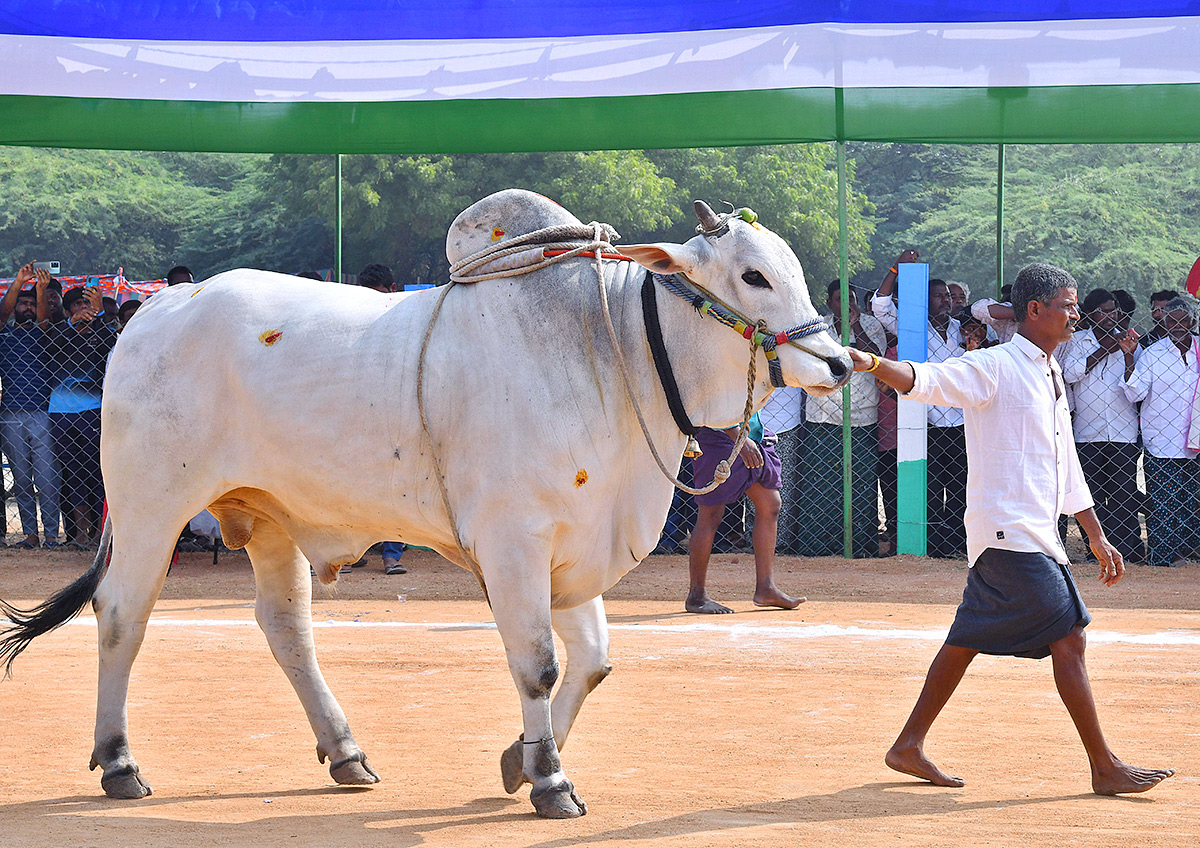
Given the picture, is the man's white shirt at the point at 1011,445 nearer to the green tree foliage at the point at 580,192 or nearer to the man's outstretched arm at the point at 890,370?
the man's outstretched arm at the point at 890,370

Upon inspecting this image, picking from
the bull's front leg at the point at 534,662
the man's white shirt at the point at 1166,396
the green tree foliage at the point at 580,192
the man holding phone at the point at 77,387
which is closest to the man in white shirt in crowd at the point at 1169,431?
the man's white shirt at the point at 1166,396

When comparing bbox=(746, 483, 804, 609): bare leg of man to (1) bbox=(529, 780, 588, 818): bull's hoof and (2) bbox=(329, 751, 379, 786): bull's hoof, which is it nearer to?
(2) bbox=(329, 751, 379, 786): bull's hoof

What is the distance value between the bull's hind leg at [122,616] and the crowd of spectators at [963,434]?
7.35 m

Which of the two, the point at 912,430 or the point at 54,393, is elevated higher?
the point at 54,393

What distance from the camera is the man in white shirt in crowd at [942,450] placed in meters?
12.1

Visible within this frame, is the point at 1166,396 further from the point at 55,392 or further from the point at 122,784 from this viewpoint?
the point at 55,392

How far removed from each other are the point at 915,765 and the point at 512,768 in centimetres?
147

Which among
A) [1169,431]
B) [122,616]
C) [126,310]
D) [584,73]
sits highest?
[584,73]

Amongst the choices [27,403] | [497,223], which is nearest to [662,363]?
[497,223]

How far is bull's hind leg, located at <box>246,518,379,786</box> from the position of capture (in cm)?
554

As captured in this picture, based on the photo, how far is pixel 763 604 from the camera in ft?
32.7

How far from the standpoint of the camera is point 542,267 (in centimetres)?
531

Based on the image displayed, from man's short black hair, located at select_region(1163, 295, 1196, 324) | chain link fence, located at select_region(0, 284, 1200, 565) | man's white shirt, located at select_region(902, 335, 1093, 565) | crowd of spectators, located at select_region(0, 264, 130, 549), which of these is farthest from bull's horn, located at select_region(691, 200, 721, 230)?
crowd of spectators, located at select_region(0, 264, 130, 549)

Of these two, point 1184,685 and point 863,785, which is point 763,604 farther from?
point 863,785
